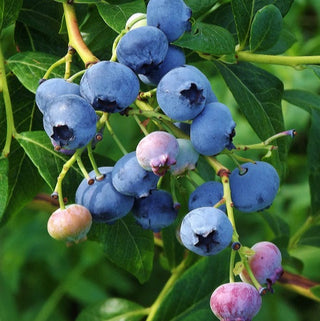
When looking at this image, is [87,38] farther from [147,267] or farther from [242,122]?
[242,122]

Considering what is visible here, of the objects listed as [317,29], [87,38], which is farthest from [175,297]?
[317,29]

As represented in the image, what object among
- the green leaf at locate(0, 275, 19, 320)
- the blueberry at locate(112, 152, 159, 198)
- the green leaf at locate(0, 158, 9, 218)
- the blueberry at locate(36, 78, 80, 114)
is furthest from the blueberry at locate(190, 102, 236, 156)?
the green leaf at locate(0, 275, 19, 320)

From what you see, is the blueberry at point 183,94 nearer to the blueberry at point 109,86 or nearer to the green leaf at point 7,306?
the blueberry at point 109,86

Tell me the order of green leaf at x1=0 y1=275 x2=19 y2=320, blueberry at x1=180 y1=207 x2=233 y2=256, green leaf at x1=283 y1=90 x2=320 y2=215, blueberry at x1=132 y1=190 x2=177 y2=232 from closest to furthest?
1. blueberry at x1=180 y1=207 x2=233 y2=256
2. blueberry at x1=132 y1=190 x2=177 y2=232
3. green leaf at x1=283 y1=90 x2=320 y2=215
4. green leaf at x1=0 y1=275 x2=19 y2=320

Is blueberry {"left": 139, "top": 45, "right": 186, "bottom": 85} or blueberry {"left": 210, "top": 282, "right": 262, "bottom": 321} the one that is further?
blueberry {"left": 139, "top": 45, "right": 186, "bottom": 85}

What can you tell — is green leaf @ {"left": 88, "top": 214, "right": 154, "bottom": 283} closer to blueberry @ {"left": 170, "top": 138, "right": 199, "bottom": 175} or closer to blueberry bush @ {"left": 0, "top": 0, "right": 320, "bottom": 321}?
blueberry bush @ {"left": 0, "top": 0, "right": 320, "bottom": 321}

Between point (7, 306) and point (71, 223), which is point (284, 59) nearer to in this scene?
point (71, 223)

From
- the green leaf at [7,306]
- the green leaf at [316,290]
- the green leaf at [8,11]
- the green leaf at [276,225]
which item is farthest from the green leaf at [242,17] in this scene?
the green leaf at [7,306]

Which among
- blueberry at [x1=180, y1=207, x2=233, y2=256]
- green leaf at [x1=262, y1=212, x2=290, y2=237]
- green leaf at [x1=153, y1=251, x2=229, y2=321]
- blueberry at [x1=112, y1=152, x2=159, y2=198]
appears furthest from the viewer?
green leaf at [x1=262, y1=212, x2=290, y2=237]
